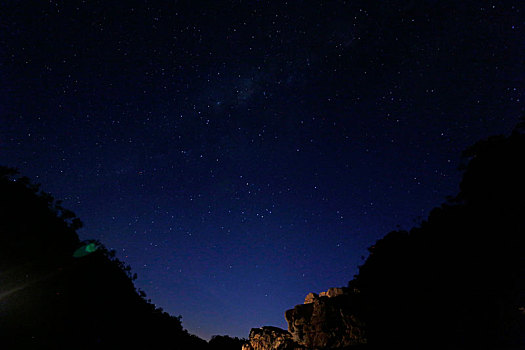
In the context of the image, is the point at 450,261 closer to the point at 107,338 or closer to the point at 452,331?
the point at 452,331

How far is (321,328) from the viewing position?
55.0 ft

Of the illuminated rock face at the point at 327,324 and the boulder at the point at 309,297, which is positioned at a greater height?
the boulder at the point at 309,297

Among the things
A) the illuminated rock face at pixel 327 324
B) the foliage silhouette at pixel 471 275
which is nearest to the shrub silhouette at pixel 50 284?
the illuminated rock face at pixel 327 324

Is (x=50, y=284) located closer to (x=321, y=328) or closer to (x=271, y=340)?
(x=271, y=340)

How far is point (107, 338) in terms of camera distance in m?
25.8

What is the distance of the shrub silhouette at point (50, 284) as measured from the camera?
17266 millimetres

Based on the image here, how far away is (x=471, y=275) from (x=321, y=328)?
9.95 meters

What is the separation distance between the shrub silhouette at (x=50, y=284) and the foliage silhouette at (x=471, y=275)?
2210 cm

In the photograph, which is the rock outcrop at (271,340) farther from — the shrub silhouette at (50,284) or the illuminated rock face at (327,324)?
the shrub silhouette at (50,284)

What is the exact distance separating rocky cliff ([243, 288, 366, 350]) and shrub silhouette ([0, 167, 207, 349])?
14.7 m

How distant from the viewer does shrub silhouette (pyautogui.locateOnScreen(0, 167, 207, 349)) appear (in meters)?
17.3

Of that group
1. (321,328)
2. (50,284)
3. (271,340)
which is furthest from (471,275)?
(50,284)

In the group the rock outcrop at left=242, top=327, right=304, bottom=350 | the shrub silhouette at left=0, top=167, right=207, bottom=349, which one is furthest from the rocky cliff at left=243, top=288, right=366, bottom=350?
the shrub silhouette at left=0, top=167, right=207, bottom=349

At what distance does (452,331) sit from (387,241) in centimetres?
852
